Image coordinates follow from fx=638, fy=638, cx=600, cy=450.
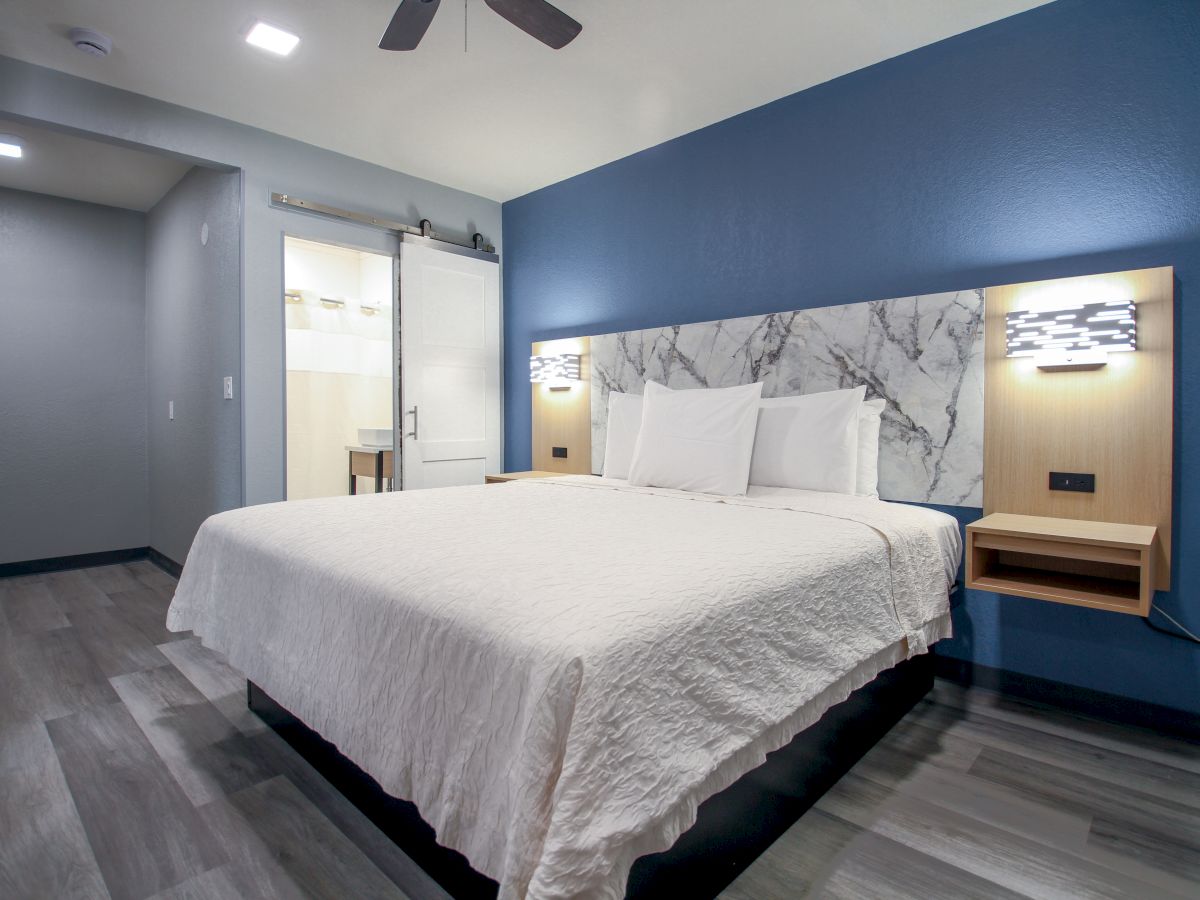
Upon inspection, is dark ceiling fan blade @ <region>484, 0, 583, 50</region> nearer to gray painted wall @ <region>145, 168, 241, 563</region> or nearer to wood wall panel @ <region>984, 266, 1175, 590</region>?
wood wall panel @ <region>984, 266, 1175, 590</region>

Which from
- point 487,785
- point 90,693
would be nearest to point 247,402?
point 90,693

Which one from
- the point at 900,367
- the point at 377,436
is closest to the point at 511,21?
the point at 900,367

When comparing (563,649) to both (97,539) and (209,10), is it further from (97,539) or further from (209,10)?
(97,539)

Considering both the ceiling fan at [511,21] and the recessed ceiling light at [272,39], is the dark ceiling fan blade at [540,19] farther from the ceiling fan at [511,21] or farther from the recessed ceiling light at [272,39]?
the recessed ceiling light at [272,39]

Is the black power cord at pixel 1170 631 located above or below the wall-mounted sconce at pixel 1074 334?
below

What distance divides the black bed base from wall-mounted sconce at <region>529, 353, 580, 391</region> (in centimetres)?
253

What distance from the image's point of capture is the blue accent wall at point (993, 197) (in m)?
2.19

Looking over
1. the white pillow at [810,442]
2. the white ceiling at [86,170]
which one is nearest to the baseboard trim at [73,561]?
the white ceiling at [86,170]

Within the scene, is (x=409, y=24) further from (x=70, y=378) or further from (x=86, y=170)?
(x=70, y=378)

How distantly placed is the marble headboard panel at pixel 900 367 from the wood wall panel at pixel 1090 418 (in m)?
0.07

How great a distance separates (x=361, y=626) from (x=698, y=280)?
2.78 metres

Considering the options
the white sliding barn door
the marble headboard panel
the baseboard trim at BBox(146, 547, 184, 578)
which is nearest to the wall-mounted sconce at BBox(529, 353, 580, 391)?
the white sliding barn door

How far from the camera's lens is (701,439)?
285cm

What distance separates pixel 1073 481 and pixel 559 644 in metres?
2.23
